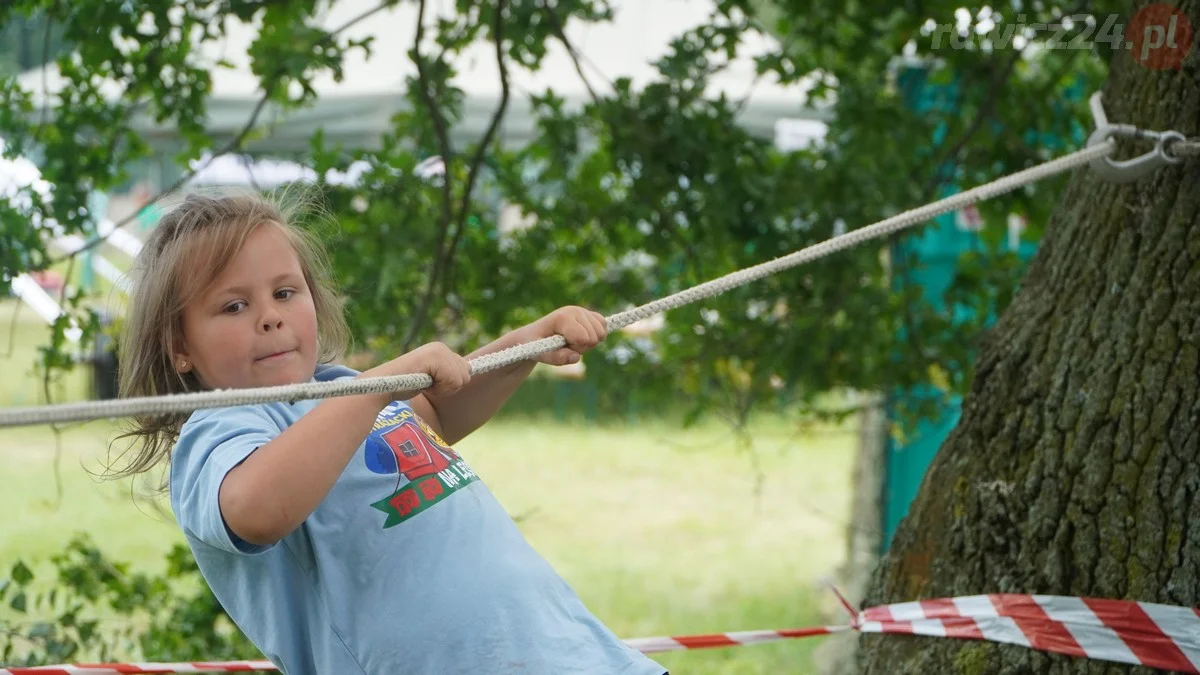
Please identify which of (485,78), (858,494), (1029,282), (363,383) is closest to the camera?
(363,383)

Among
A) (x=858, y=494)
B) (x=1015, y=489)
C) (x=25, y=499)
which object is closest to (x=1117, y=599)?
(x=1015, y=489)

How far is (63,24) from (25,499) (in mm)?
5436

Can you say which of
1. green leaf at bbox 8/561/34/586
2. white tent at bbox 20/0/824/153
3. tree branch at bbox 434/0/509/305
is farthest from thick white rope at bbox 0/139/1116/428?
white tent at bbox 20/0/824/153

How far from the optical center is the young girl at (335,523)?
5.30ft

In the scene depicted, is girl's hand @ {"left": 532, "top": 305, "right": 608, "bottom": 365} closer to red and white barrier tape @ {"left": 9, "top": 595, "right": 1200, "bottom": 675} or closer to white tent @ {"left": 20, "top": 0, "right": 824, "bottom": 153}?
red and white barrier tape @ {"left": 9, "top": 595, "right": 1200, "bottom": 675}

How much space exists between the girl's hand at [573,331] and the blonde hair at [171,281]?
0.38 metres

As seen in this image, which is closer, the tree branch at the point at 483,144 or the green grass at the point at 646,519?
the tree branch at the point at 483,144

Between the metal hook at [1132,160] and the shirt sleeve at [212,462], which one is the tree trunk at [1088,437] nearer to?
the metal hook at [1132,160]

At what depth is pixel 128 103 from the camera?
3926 millimetres

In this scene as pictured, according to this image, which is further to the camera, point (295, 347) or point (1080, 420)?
point (1080, 420)

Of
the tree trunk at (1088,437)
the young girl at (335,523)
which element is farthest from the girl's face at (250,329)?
the tree trunk at (1088,437)

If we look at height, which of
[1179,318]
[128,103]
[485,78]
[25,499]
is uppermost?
[485,78]

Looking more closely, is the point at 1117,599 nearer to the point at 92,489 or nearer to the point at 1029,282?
the point at 1029,282

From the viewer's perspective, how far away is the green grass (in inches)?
251
